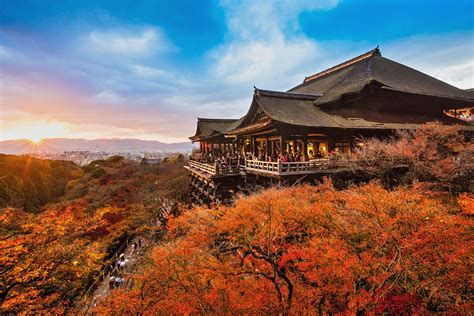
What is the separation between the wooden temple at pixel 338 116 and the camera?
14781 millimetres

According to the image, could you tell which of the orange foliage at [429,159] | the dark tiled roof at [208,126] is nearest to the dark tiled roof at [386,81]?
the orange foliage at [429,159]

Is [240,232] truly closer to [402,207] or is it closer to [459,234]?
[402,207]

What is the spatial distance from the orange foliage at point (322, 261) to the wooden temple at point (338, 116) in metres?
3.62

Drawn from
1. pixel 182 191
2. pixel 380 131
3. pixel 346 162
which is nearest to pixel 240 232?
pixel 346 162

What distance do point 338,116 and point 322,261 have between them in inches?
504

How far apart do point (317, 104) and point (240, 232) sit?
14.7 metres

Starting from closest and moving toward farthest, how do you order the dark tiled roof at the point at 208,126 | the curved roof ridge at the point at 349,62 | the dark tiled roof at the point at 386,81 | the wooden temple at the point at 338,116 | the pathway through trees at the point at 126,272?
the pathway through trees at the point at 126,272, the wooden temple at the point at 338,116, the dark tiled roof at the point at 386,81, the curved roof ridge at the point at 349,62, the dark tiled roof at the point at 208,126

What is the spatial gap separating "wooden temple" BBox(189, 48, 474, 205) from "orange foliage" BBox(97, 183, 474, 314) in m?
3.62

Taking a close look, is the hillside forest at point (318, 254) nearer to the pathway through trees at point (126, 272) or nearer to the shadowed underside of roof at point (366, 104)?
the pathway through trees at point (126, 272)

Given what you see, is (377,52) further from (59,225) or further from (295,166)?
(59,225)

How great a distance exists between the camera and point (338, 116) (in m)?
17.4

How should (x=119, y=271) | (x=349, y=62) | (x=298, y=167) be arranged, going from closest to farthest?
(x=298, y=167) < (x=119, y=271) < (x=349, y=62)

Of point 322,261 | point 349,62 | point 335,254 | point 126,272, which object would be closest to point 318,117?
point 335,254

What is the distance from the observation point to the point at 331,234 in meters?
9.20
